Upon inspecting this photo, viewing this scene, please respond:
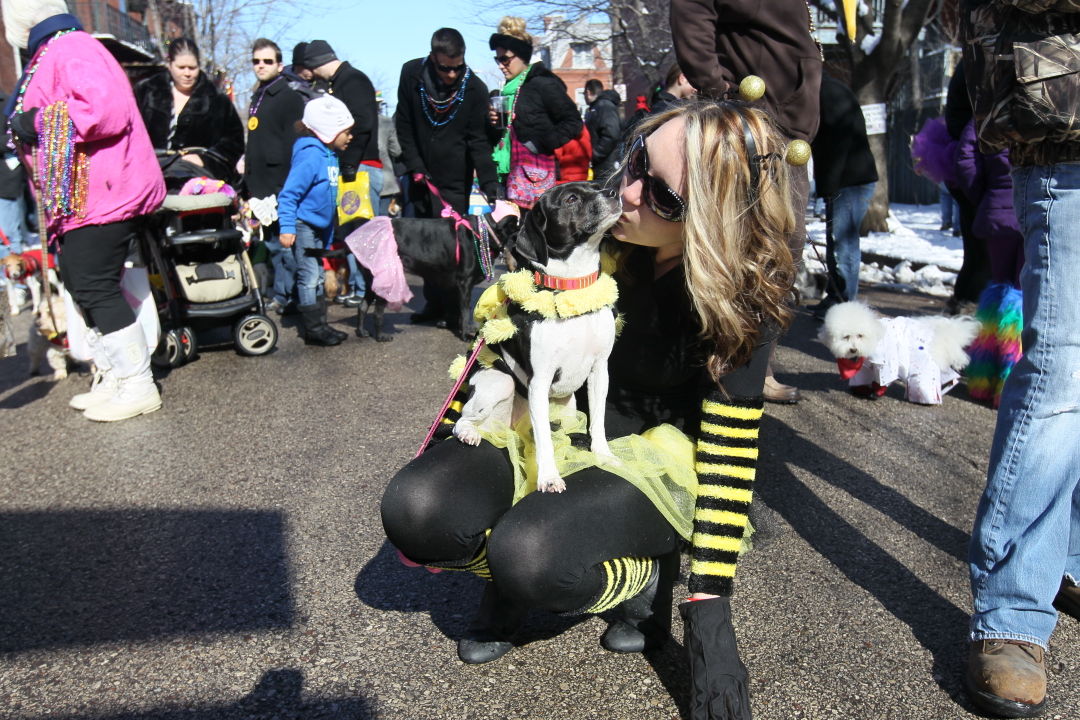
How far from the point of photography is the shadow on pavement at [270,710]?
Answer: 217 cm

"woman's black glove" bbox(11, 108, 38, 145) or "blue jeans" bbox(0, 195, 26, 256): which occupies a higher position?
"woman's black glove" bbox(11, 108, 38, 145)

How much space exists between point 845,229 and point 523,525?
507cm

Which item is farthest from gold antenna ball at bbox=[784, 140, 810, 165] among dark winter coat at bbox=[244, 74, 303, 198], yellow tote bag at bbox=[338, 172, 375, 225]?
yellow tote bag at bbox=[338, 172, 375, 225]

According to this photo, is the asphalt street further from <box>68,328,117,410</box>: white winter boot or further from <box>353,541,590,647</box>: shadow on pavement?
<box>68,328,117,410</box>: white winter boot

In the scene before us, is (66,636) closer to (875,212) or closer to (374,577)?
(374,577)

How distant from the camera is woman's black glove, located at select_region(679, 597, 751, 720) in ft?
6.37

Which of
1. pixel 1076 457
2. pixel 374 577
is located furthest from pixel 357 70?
pixel 1076 457

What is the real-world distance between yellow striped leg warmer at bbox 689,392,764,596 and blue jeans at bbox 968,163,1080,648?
673 mm

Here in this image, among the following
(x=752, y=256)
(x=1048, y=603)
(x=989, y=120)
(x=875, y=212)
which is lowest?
(x=875, y=212)

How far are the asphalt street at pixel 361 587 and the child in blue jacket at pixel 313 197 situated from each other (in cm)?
187

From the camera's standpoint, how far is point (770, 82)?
3721 mm

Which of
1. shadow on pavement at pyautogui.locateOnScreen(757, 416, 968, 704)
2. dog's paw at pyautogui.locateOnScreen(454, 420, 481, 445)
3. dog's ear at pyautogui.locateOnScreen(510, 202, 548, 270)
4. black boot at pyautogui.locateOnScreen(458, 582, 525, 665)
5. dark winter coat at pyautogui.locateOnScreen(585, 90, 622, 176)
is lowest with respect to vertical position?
shadow on pavement at pyautogui.locateOnScreen(757, 416, 968, 704)

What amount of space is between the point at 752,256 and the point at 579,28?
2292 centimetres

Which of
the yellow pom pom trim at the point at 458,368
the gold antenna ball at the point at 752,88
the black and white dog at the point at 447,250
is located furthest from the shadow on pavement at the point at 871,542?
the black and white dog at the point at 447,250
